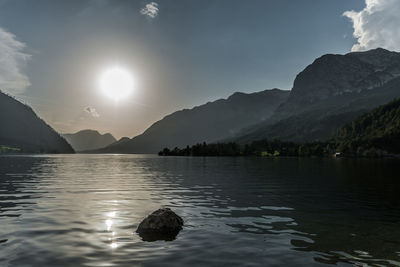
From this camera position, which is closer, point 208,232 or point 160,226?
point 208,232

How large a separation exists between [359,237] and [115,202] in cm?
2715

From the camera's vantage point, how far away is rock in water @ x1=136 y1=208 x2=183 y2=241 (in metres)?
22.9

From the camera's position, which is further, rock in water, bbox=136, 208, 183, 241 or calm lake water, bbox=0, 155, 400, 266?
rock in water, bbox=136, 208, 183, 241

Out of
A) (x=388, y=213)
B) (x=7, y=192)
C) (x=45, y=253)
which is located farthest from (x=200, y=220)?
(x=7, y=192)

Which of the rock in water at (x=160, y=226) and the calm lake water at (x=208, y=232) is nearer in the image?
the calm lake water at (x=208, y=232)

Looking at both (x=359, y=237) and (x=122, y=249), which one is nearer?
(x=122, y=249)

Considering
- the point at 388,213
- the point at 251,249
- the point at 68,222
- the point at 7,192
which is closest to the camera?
the point at 251,249

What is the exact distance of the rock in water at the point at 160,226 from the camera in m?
22.9

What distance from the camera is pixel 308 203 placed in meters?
38.9

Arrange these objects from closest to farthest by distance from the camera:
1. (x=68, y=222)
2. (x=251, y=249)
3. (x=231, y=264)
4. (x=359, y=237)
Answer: (x=231, y=264) → (x=251, y=249) → (x=359, y=237) → (x=68, y=222)

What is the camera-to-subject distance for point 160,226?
23938mm

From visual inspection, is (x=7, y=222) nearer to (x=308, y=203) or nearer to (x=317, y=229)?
(x=317, y=229)

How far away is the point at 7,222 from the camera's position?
26.4 metres

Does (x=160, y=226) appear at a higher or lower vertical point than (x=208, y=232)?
higher
